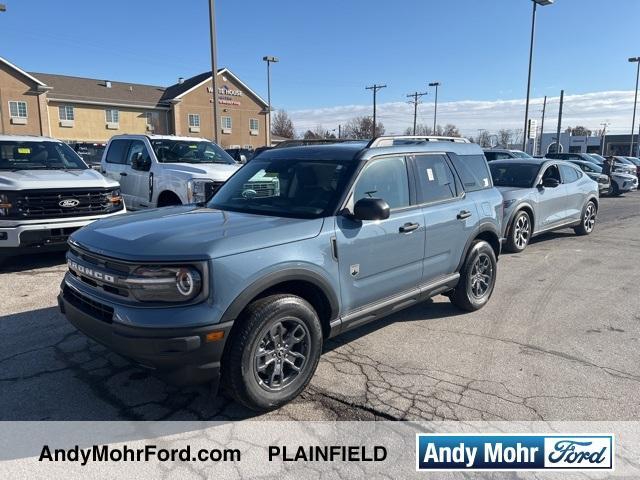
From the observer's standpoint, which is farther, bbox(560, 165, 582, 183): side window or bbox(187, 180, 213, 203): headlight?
bbox(560, 165, 582, 183): side window

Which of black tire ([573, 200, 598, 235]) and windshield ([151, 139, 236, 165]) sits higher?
windshield ([151, 139, 236, 165])

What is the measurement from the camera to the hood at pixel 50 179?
657cm

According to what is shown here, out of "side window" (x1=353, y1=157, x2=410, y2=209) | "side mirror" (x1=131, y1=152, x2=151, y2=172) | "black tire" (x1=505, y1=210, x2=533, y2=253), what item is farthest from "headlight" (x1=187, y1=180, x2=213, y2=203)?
"black tire" (x1=505, y1=210, x2=533, y2=253)

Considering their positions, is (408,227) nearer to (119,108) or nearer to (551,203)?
(551,203)

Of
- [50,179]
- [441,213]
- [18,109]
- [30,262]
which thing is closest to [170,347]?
[441,213]

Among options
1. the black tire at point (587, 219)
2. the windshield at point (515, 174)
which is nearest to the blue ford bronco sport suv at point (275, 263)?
the windshield at point (515, 174)

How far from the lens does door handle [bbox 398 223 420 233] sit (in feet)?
14.1

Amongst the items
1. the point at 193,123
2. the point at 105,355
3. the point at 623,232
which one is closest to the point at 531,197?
the point at 623,232

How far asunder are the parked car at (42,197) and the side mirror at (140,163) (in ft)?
4.28

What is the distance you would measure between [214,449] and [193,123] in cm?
4909

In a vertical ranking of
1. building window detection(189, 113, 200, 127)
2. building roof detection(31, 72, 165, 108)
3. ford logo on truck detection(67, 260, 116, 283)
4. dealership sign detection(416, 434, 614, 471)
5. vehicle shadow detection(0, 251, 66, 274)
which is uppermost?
building roof detection(31, 72, 165, 108)

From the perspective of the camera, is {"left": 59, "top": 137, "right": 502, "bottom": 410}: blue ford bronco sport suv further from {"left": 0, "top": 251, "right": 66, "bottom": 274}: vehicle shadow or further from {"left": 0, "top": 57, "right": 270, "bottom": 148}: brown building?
{"left": 0, "top": 57, "right": 270, "bottom": 148}: brown building

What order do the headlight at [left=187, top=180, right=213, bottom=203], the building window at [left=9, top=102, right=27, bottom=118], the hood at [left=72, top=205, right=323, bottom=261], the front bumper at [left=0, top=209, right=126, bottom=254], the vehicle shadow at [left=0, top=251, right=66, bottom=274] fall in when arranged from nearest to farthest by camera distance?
the hood at [left=72, top=205, right=323, bottom=261] < the front bumper at [left=0, top=209, right=126, bottom=254] < the vehicle shadow at [left=0, top=251, right=66, bottom=274] < the headlight at [left=187, top=180, right=213, bottom=203] < the building window at [left=9, top=102, right=27, bottom=118]

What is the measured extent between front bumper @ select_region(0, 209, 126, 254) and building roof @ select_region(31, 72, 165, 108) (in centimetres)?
4090
